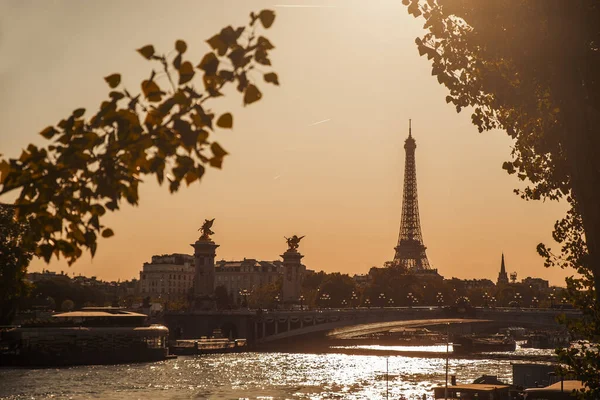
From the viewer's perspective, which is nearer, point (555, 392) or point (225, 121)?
point (225, 121)

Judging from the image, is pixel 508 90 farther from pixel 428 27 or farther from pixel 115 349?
pixel 115 349

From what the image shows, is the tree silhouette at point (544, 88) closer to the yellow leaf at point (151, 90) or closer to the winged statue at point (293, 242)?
the yellow leaf at point (151, 90)

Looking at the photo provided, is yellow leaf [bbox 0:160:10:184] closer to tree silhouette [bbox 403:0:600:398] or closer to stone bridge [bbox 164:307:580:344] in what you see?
tree silhouette [bbox 403:0:600:398]

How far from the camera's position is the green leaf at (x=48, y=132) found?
6777mm

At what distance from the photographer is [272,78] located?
664cm

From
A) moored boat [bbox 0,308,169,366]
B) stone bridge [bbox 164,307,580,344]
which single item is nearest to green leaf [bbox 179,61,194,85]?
Result: moored boat [bbox 0,308,169,366]

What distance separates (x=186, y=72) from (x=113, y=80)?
19.1 inches

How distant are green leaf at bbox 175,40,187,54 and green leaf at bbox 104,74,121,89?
1.41 ft

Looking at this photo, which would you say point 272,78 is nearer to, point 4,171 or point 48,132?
point 48,132

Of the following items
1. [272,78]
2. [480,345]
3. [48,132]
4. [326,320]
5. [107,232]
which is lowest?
[480,345]

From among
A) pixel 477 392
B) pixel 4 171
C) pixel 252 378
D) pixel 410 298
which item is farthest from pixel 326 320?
pixel 4 171

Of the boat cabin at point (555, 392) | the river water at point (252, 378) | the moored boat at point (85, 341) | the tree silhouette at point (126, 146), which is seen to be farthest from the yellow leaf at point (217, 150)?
the moored boat at point (85, 341)

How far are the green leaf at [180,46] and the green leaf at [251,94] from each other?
492 millimetres

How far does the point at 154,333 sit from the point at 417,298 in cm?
7732
